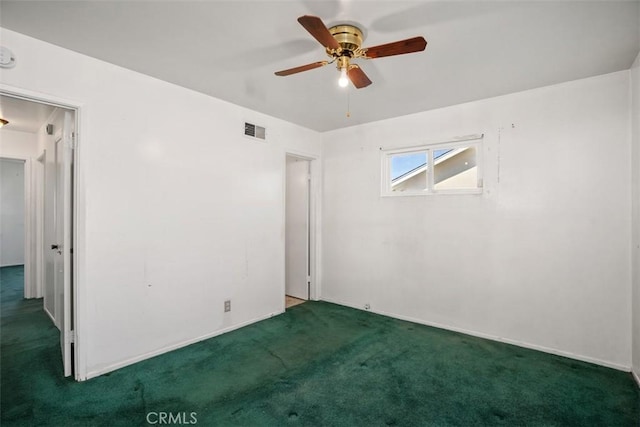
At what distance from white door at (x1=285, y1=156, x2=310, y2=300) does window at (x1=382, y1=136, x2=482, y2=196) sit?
1.28m

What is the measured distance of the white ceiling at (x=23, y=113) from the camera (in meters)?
3.29

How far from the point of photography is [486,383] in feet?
7.86

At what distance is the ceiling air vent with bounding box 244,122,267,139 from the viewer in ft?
12.0

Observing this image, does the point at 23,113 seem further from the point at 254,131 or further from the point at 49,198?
the point at 254,131

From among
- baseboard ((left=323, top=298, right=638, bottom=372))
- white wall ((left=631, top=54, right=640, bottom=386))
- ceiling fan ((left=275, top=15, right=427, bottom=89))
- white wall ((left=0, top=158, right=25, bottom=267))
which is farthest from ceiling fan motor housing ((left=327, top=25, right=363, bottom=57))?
white wall ((left=0, top=158, right=25, bottom=267))

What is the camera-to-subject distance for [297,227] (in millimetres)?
4785

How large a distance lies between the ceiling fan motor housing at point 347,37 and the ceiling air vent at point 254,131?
189 cm

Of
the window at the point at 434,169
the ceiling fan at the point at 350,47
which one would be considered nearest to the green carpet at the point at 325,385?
the window at the point at 434,169

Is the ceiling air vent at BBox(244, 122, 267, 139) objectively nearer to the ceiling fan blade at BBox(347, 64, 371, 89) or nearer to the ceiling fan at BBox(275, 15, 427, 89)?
the ceiling fan at BBox(275, 15, 427, 89)

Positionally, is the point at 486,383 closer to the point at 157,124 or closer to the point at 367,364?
the point at 367,364

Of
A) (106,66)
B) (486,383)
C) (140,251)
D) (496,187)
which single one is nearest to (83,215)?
(140,251)

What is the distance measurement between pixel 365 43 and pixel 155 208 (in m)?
2.30

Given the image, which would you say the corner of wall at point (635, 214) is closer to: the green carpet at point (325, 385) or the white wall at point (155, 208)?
the green carpet at point (325, 385)

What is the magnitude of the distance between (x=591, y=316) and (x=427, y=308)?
1.50 meters
